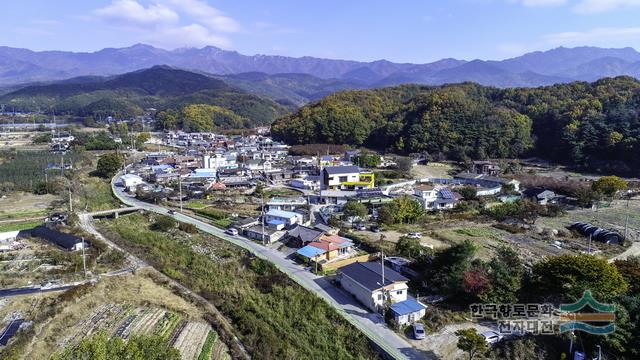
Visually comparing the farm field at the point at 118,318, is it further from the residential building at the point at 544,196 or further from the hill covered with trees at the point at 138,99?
the hill covered with trees at the point at 138,99

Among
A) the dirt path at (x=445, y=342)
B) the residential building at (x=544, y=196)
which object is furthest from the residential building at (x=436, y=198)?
the dirt path at (x=445, y=342)

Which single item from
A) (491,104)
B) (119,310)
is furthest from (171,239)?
(491,104)

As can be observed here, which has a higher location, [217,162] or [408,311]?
[217,162]

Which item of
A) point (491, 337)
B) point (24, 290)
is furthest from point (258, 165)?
point (491, 337)

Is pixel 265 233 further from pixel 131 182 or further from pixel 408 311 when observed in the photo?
pixel 131 182

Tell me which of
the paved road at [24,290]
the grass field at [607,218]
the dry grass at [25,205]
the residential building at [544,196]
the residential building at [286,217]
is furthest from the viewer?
the residential building at [544,196]

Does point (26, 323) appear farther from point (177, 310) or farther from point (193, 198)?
point (193, 198)
